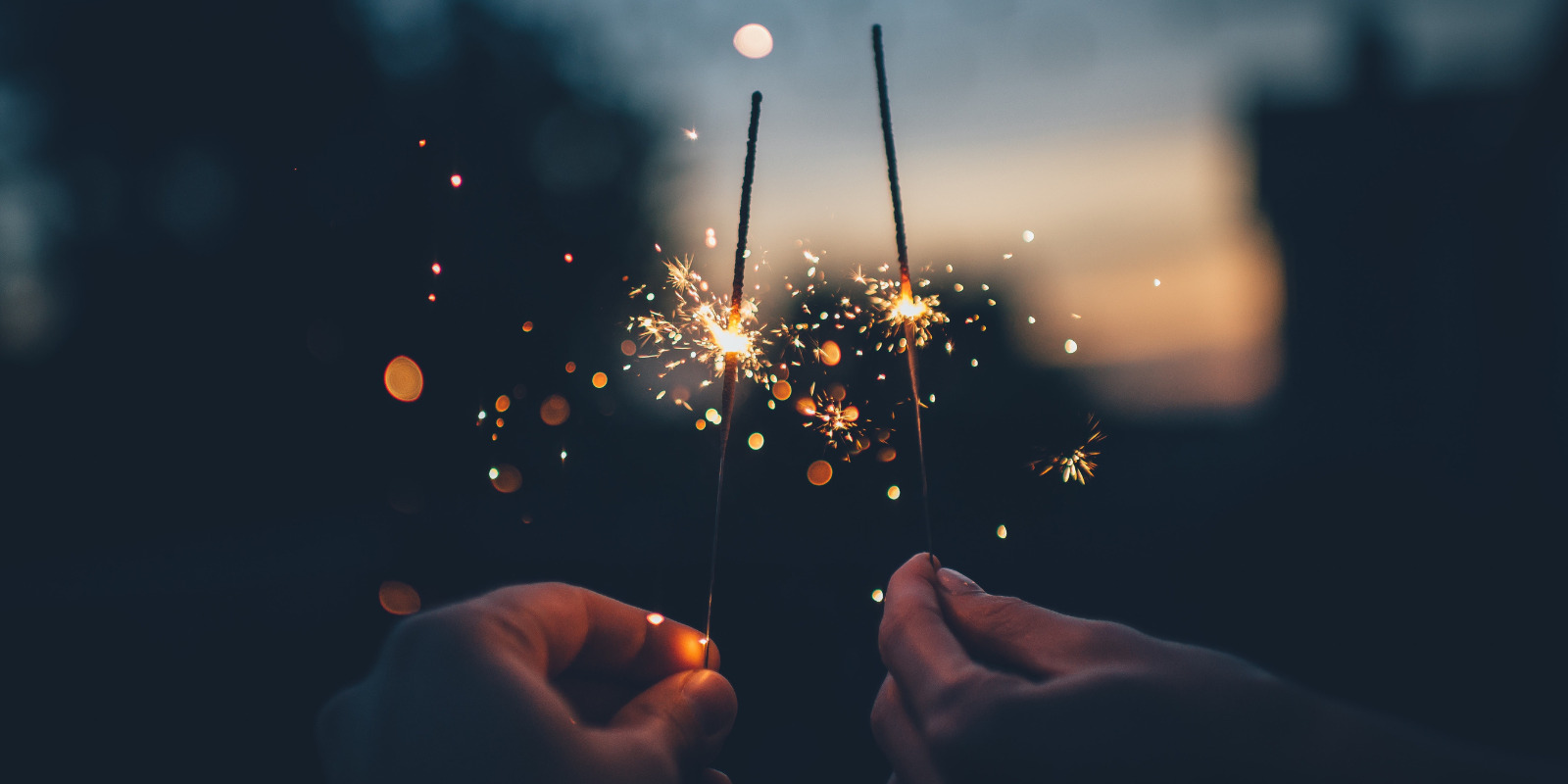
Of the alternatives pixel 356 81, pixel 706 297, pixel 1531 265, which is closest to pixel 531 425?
pixel 706 297

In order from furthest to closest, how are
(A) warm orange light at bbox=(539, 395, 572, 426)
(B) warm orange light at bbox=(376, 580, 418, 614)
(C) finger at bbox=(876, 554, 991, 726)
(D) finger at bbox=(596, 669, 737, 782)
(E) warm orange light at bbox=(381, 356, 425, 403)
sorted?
(A) warm orange light at bbox=(539, 395, 572, 426) < (E) warm orange light at bbox=(381, 356, 425, 403) < (B) warm orange light at bbox=(376, 580, 418, 614) < (C) finger at bbox=(876, 554, 991, 726) < (D) finger at bbox=(596, 669, 737, 782)

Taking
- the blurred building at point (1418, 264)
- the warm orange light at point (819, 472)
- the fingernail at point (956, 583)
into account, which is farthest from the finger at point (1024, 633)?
the blurred building at point (1418, 264)

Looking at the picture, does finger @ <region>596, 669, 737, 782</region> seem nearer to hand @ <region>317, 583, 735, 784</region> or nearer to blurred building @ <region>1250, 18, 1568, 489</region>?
hand @ <region>317, 583, 735, 784</region>

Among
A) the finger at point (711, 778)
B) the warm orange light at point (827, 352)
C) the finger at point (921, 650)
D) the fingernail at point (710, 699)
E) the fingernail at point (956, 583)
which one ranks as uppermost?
the warm orange light at point (827, 352)

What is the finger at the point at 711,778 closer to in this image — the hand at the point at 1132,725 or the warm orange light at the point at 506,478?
the hand at the point at 1132,725

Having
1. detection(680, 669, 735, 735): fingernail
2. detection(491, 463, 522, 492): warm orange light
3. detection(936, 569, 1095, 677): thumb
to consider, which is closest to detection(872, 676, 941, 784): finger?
detection(936, 569, 1095, 677): thumb

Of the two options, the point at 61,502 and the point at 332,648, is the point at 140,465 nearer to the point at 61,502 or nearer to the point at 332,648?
the point at 61,502
